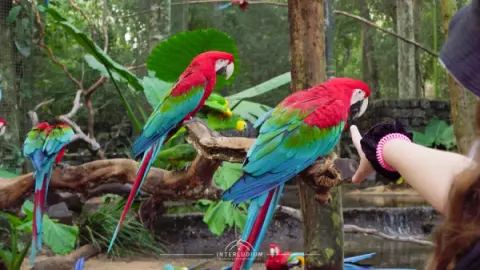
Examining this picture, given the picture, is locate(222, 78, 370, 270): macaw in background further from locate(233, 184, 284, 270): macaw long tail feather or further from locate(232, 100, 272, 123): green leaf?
locate(232, 100, 272, 123): green leaf

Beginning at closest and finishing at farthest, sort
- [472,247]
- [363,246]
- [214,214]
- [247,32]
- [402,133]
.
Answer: [472,247]
[402,133]
[214,214]
[363,246]
[247,32]

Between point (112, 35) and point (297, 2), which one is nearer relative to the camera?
point (297, 2)

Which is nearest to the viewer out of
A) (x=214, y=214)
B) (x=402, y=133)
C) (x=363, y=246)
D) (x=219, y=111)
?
(x=402, y=133)

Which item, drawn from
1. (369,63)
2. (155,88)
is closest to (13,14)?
(155,88)

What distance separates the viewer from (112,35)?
4.59m

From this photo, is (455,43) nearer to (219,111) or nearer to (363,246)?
(219,111)

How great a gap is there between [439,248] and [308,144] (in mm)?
839

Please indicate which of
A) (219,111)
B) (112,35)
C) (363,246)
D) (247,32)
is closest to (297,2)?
(219,111)

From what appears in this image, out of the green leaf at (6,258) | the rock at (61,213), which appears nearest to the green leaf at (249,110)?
the green leaf at (6,258)

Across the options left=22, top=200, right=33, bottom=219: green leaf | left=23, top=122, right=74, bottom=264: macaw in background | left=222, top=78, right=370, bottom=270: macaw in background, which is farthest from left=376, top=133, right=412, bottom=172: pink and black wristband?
left=22, top=200, right=33, bottom=219: green leaf

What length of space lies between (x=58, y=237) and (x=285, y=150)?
1.10m

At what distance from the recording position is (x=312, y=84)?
1.31m

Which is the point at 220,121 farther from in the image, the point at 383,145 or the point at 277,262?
the point at 383,145

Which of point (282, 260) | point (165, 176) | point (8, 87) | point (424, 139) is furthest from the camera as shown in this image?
point (424, 139)
